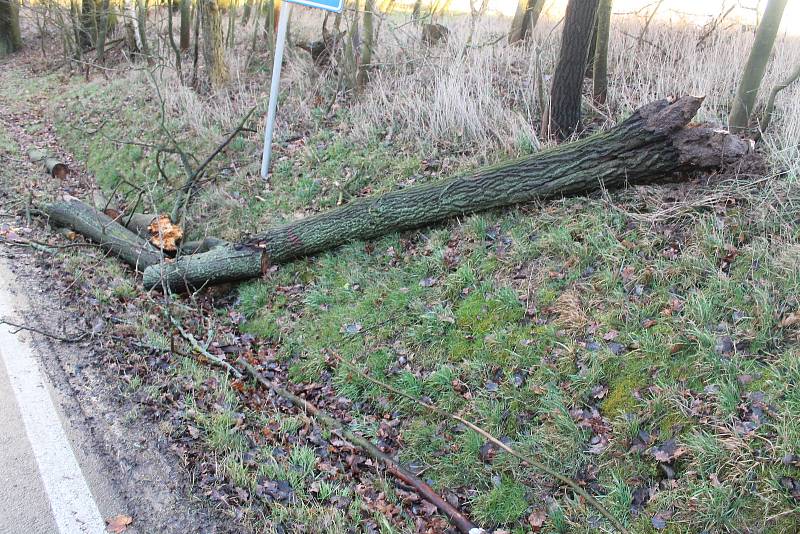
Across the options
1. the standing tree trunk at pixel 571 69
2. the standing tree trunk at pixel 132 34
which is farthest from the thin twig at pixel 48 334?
the standing tree trunk at pixel 132 34

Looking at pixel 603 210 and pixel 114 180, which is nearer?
pixel 603 210

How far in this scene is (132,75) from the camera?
1545 cm

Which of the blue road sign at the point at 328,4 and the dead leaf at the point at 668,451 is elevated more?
the blue road sign at the point at 328,4

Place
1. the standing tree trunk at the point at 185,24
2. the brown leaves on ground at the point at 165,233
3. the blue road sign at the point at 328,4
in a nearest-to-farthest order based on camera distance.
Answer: the blue road sign at the point at 328,4 < the brown leaves on ground at the point at 165,233 < the standing tree trunk at the point at 185,24

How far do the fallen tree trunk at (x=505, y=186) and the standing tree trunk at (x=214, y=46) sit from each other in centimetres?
639

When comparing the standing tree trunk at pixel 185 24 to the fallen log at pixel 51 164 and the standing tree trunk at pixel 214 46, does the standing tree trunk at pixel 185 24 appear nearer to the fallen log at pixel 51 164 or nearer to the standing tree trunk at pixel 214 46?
the standing tree trunk at pixel 214 46

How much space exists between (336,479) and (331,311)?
2217mm

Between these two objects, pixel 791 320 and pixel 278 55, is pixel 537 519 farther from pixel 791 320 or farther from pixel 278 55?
pixel 278 55

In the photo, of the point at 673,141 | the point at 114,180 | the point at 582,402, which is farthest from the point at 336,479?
the point at 114,180

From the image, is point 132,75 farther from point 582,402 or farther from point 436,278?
point 582,402

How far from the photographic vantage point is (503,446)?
4246mm

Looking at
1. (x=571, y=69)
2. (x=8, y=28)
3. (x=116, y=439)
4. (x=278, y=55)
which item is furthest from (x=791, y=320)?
(x=8, y=28)

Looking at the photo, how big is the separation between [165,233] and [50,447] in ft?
13.8

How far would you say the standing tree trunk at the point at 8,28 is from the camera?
21641mm
